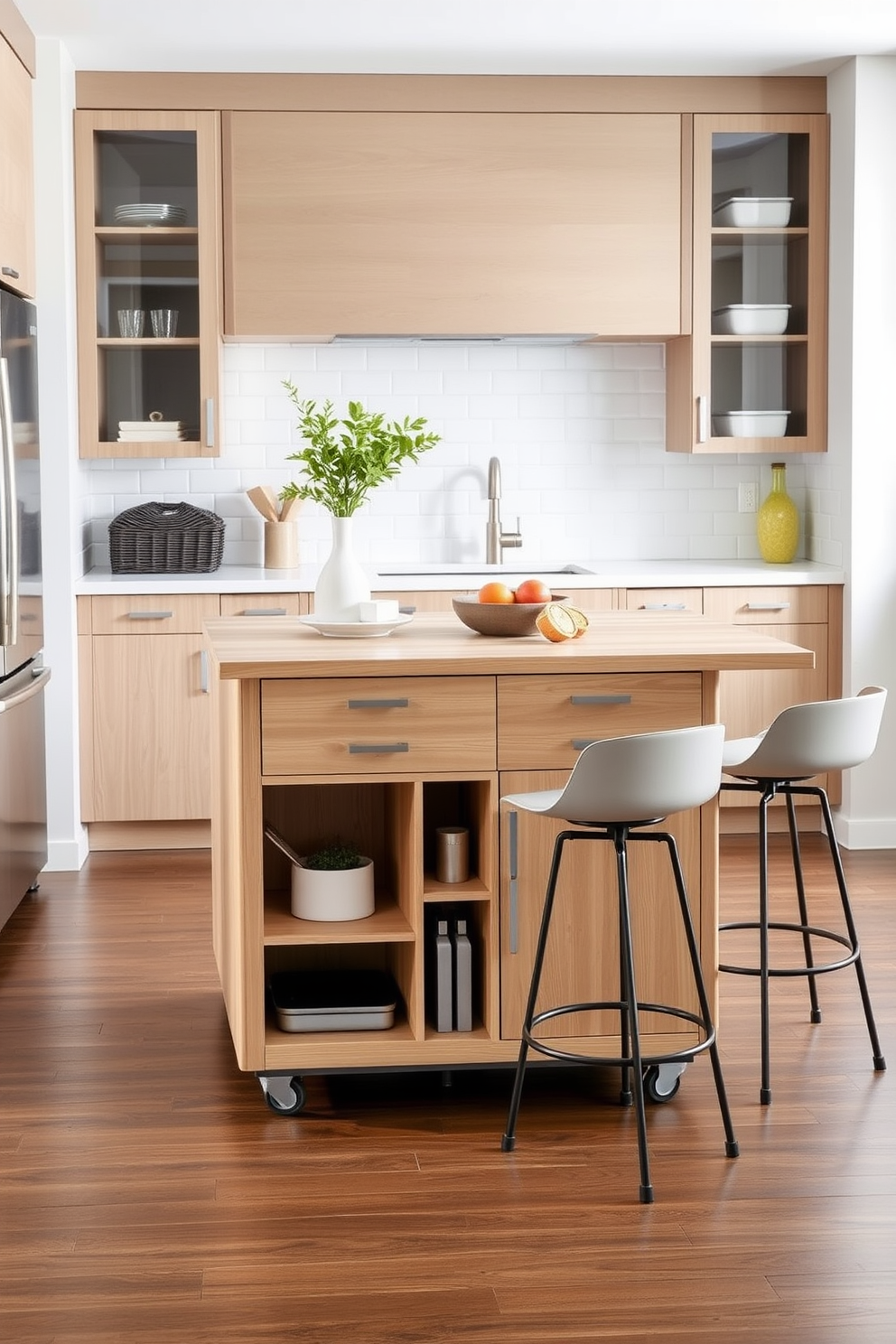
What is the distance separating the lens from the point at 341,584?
365cm

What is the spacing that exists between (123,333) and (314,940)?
9.86ft

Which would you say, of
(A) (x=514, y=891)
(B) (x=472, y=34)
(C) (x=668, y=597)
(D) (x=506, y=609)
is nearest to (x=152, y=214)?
(B) (x=472, y=34)

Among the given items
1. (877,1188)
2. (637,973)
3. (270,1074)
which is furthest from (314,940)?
(877,1188)

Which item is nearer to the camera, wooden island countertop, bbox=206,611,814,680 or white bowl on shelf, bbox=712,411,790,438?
wooden island countertop, bbox=206,611,814,680

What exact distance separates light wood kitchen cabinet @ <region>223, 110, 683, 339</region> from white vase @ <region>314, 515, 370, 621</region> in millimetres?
2205

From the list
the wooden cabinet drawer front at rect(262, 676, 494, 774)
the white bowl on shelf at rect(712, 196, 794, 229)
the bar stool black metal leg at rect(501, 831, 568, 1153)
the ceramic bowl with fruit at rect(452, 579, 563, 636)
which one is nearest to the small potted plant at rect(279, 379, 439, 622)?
the ceramic bowl with fruit at rect(452, 579, 563, 636)

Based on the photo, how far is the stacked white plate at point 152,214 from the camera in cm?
564

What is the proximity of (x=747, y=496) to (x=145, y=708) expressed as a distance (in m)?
2.45

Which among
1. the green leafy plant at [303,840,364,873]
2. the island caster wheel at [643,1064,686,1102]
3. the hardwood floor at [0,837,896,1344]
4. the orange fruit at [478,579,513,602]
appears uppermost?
the orange fruit at [478,579,513,602]

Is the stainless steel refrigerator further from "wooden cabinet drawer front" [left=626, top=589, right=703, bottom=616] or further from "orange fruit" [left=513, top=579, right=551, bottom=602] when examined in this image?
"wooden cabinet drawer front" [left=626, top=589, right=703, bottom=616]

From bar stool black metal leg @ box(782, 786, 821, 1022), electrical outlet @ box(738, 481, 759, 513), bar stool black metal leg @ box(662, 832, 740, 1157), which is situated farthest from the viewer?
electrical outlet @ box(738, 481, 759, 513)

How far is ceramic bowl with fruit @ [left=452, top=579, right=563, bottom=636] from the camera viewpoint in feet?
11.8

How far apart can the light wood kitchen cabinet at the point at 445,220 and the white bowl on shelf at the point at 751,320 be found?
0.27 m

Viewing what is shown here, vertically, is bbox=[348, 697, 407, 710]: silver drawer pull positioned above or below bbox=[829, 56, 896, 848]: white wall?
below
